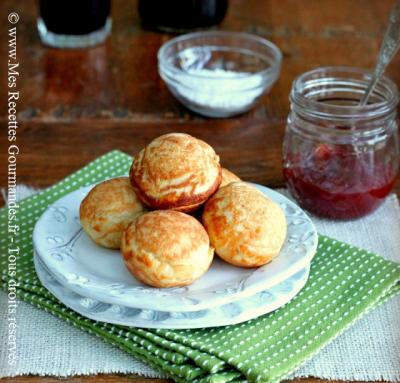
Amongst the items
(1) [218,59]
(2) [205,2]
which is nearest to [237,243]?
(1) [218,59]

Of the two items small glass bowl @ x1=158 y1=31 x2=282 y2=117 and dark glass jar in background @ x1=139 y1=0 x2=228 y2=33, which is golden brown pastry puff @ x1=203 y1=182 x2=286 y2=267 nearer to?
small glass bowl @ x1=158 y1=31 x2=282 y2=117

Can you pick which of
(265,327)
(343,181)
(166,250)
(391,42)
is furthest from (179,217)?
(391,42)

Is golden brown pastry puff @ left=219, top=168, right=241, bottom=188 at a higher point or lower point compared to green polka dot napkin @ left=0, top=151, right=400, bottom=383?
higher

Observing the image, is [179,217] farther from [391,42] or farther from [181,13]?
[181,13]

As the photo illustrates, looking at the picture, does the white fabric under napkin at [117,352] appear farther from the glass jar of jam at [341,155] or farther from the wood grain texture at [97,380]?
the glass jar of jam at [341,155]

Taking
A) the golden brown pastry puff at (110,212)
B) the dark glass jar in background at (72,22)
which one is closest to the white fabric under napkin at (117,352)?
the golden brown pastry puff at (110,212)

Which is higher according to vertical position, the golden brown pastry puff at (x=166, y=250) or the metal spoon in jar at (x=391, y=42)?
the metal spoon in jar at (x=391, y=42)

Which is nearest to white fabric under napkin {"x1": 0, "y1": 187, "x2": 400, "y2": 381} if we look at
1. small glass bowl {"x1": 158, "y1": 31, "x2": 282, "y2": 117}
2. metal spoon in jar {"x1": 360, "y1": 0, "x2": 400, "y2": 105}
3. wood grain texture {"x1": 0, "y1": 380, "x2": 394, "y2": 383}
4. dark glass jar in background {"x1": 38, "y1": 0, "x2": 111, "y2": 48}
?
wood grain texture {"x1": 0, "y1": 380, "x2": 394, "y2": 383}
